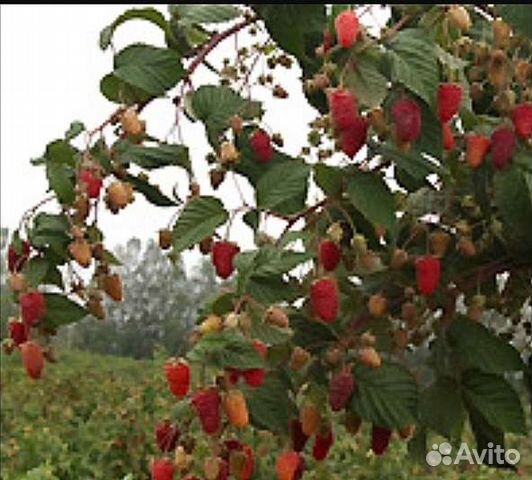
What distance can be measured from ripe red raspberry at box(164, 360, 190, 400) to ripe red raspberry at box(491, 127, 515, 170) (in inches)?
15.6

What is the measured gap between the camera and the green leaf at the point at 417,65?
1.09 m

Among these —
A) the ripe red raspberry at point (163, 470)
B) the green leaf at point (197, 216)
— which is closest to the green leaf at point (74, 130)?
the green leaf at point (197, 216)

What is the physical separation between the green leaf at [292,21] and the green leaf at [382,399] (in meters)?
0.37

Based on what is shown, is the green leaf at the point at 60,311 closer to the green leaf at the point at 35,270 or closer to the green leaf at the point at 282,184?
the green leaf at the point at 35,270

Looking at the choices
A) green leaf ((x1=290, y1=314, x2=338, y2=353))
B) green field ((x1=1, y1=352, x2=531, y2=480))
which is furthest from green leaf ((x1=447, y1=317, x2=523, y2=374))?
green field ((x1=1, y1=352, x2=531, y2=480))

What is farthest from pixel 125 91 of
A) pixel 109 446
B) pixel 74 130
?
pixel 109 446

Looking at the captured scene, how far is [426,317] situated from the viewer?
1492mm

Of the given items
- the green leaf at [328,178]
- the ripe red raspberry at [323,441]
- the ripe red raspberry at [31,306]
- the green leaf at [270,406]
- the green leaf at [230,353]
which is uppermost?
the green leaf at [328,178]

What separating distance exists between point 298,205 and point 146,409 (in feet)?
18.6

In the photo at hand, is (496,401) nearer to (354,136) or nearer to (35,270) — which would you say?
(354,136)

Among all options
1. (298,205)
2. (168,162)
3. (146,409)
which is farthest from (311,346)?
(146,409)

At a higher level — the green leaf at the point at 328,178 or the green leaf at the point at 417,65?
the green leaf at the point at 417,65

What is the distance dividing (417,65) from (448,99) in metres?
0.05

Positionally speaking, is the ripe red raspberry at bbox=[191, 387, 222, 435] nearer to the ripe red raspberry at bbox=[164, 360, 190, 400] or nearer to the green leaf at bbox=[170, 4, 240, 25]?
the ripe red raspberry at bbox=[164, 360, 190, 400]
